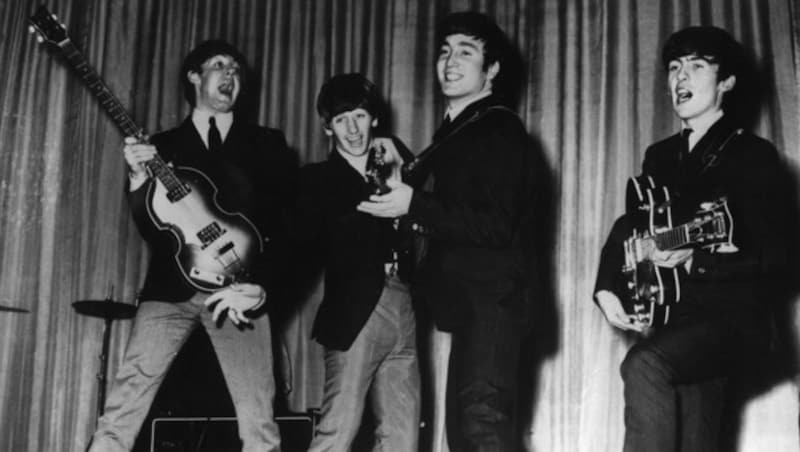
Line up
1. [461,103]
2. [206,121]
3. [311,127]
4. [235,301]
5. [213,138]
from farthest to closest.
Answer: [311,127] → [206,121] → [213,138] → [235,301] → [461,103]

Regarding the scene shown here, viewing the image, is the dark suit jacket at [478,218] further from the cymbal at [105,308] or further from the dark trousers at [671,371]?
the cymbal at [105,308]

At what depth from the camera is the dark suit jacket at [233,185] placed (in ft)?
12.6

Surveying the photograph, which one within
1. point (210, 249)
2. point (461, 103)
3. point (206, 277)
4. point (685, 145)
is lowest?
point (206, 277)

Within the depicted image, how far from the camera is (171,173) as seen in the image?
3957mm

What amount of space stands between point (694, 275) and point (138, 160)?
2359mm

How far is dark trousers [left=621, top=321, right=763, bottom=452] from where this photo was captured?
3.10 m

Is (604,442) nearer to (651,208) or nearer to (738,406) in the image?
(738,406)

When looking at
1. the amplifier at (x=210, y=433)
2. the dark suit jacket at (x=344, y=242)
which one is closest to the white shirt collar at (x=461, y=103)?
the dark suit jacket at (x=344, y=242)

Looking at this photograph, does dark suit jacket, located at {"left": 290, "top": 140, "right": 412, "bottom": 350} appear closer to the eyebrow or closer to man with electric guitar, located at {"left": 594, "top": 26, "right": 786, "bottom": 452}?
the eyebrow

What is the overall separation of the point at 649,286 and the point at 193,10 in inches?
141

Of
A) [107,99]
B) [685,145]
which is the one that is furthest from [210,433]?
[685,145]

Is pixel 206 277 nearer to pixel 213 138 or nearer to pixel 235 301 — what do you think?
pixel 235 301

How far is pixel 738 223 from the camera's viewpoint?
3230 mm

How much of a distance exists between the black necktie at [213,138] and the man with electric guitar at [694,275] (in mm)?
1840
